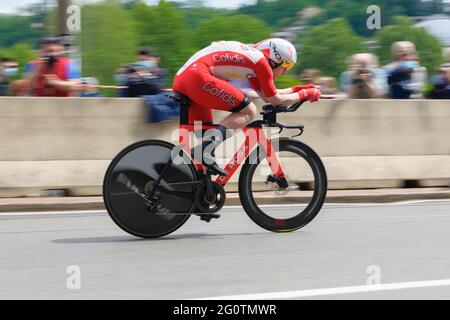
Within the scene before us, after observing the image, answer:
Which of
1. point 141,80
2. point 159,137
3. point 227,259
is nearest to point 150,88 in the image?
point 141,80

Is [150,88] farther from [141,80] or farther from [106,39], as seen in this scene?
[106,39]

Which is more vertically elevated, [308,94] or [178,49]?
[308,94]

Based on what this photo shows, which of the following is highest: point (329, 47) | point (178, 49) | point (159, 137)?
point (159, 137)

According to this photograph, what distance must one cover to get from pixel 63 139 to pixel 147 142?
3716 millimetres

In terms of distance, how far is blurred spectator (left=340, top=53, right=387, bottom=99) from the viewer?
518 inches

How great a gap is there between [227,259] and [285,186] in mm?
1531

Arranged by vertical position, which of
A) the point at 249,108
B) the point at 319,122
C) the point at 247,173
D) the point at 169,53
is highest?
the point at 249,108

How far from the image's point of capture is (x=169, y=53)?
446ft

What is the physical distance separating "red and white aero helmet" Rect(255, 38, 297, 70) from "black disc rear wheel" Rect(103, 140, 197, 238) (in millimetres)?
1104

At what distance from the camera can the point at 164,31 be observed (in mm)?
138750

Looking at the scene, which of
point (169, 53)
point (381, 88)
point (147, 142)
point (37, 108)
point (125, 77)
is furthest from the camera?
point (169, 53)

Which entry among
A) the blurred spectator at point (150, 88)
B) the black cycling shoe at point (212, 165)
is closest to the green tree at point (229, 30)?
the blurred spectator at point (150, 88)
